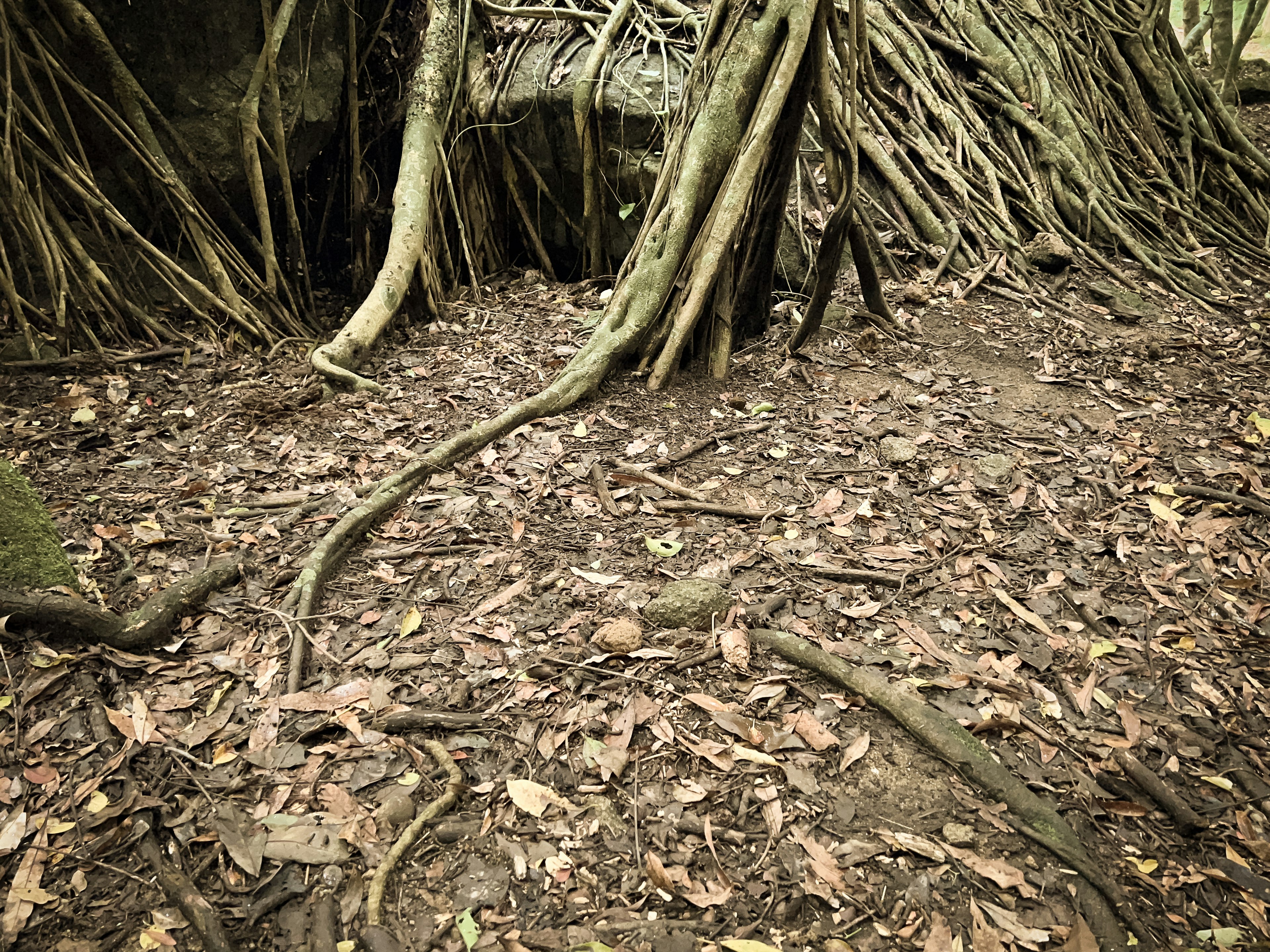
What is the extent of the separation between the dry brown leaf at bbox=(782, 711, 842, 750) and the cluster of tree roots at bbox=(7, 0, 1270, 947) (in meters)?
1.63

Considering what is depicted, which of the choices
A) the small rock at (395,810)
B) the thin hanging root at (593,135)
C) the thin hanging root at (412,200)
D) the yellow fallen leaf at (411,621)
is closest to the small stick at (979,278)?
the thin hanging root at (593,135)

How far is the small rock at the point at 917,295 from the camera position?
4.84 m

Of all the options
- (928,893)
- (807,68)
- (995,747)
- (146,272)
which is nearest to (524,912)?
(928,893)

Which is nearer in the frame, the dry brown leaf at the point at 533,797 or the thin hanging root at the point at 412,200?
the dry brown leaf at the point at 533,797

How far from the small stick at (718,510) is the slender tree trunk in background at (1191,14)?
10500 mm

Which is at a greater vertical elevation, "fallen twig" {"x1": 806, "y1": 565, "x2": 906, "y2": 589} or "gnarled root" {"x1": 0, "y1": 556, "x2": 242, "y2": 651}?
"gnarled root" {"x1": 0, "y1": 556, "x2": 242, "y2": 651}

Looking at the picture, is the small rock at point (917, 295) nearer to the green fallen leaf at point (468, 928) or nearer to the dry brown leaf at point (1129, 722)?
the dry brown leaf at point (1129, 722)

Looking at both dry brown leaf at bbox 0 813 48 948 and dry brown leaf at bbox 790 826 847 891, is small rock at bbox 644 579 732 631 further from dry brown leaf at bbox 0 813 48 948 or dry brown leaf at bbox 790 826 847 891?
dry brown leaf at bbox 0 813 48 948

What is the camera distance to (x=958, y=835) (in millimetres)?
1942

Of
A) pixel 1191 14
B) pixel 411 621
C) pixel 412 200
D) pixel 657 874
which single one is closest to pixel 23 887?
pixel 411 621

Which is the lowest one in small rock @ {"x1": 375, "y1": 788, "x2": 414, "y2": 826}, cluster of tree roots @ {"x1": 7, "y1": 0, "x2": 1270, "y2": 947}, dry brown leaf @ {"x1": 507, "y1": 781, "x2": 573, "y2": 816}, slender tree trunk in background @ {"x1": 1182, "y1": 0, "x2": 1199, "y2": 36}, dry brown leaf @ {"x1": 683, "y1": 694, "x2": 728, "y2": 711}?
dry brown leaf @ {"x1": 507, "y1": 781, "x2": 573, "y2": 816}

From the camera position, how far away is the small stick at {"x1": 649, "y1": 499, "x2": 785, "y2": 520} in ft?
10.2

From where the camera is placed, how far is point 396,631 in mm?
2607

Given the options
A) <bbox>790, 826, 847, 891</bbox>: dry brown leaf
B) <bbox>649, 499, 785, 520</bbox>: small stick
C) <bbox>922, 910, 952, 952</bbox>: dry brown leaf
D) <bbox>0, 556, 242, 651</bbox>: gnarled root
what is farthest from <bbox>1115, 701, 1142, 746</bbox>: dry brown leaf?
<bbox>0, 556, 242, 651</bbox>: gnarled root
